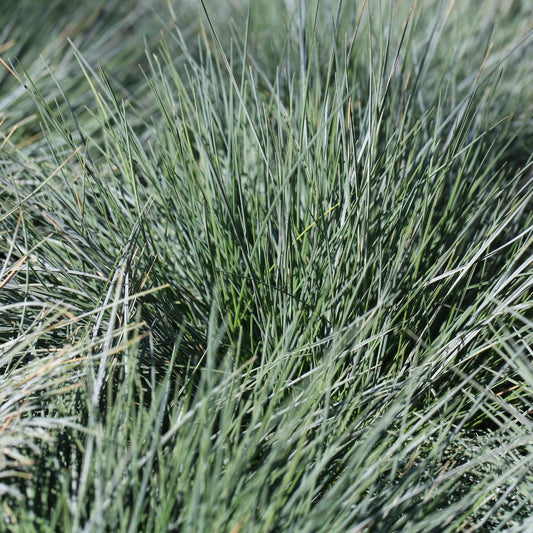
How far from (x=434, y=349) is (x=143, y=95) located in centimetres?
92

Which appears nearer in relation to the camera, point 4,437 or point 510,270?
point 4,437

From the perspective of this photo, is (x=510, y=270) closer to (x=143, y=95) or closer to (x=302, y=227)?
(x=302, y=227)

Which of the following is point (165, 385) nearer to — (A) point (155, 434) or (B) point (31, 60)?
(A) point (155, 434)

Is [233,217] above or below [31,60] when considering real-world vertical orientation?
below

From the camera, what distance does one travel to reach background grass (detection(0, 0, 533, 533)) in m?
0.58

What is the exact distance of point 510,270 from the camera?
31.2 inches

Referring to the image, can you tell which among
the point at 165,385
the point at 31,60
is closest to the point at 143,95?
the point at 31,60

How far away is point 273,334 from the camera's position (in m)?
0.75

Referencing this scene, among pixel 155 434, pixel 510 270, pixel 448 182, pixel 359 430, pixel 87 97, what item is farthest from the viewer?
pixel 87 97

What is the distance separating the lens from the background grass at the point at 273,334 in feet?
1.90

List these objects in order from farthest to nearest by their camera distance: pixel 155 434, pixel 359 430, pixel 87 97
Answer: pixel 87 97
pixel 359 430
pixel 155 434

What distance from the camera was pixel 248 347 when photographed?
2.65ft

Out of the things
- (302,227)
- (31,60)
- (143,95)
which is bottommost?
(302,227)

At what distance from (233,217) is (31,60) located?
842mm
